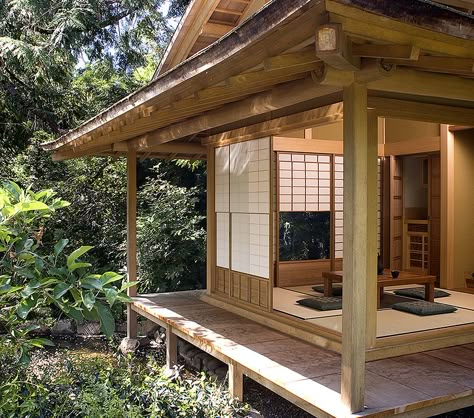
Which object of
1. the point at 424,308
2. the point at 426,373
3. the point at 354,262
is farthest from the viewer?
the point at 424,308

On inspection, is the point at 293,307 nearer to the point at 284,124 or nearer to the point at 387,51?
the point at 284,124

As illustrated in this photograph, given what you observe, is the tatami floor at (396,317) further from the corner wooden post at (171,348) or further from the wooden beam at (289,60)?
the wooden beam at (289,60)

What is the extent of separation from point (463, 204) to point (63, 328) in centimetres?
674

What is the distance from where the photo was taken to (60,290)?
2324 millimetres

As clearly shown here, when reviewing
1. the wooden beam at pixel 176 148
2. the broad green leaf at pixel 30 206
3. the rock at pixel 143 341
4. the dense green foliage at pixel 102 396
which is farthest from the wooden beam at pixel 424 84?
the rock at pixel 143 341

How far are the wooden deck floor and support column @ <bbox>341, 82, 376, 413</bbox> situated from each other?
0.19m

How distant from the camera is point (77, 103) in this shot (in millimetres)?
11305

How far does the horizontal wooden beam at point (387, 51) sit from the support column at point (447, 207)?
4.45 metres

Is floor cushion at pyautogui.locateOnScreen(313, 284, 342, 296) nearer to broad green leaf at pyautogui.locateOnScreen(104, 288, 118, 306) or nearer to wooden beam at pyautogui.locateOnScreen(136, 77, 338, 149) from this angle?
wooden beam at pyautogui.locateOnScreen(136, 77, 338, 149)

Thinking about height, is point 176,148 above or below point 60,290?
above

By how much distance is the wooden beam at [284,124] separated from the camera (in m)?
4.47

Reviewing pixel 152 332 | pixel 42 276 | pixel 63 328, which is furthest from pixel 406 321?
pixel 63 328

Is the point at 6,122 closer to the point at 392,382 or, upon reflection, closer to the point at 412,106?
the point at 412,106

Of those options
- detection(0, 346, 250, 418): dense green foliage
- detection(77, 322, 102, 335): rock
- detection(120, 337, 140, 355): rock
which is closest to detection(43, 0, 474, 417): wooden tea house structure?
detection(120, 337, 140, 355): rock
